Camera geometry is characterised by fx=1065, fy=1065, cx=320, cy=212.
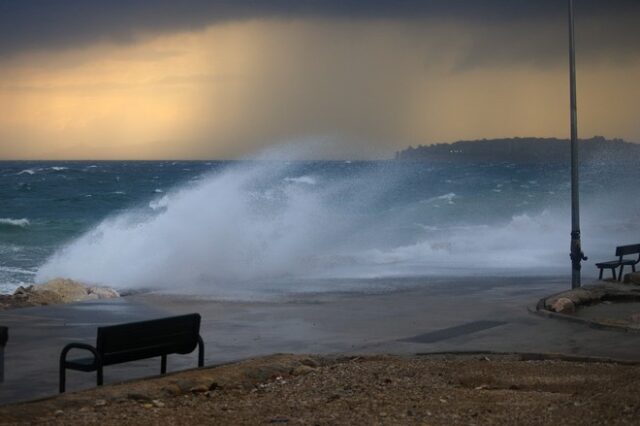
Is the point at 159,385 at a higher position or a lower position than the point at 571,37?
lower

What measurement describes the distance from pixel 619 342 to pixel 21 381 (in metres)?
6.87

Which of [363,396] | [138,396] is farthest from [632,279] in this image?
[138,396]

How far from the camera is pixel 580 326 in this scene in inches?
562

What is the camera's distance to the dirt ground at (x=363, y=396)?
830cm

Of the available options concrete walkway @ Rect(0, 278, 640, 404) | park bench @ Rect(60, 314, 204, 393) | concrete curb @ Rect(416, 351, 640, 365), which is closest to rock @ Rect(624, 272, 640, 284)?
concrete walkway @ Rect(0, 278, 640, 404)

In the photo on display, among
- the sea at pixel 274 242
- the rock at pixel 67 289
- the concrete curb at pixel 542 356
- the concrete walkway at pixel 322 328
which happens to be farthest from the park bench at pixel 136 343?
the rock at pixel 67 289

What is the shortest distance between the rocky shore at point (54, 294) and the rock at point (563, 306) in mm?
8542

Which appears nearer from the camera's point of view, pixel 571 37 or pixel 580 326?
pixel 580 326

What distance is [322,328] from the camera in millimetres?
14672

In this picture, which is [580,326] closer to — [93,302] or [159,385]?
[159,385]

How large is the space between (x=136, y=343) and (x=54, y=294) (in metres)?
10.0

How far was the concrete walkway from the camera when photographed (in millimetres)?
12000

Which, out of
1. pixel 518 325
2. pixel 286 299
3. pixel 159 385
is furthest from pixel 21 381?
pixel 286 299

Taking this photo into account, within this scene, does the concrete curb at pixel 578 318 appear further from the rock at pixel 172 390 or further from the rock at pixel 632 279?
the rock at pixel 172 390
